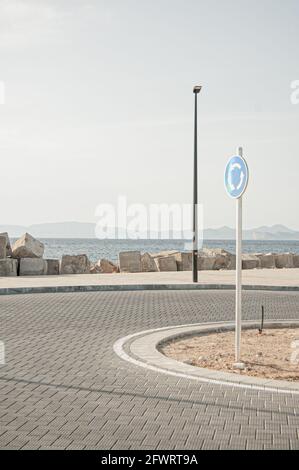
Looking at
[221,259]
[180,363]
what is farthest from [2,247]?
[180,363]

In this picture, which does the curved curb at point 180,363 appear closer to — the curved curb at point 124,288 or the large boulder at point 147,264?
the curved curb at point 124,288

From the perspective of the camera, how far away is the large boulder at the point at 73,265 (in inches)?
1101

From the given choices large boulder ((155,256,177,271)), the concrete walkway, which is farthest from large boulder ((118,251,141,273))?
the concrete walkway

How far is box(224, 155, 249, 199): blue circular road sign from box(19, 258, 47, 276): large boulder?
1751cm

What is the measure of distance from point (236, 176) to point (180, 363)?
253 centimetres

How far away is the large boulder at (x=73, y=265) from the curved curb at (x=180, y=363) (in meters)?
15.7

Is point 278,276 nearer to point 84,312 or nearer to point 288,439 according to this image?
point 84,312

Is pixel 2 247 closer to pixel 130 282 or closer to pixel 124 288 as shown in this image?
pixel 130 282

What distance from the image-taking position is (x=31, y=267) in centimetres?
2611

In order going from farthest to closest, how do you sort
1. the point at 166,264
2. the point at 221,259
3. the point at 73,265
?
1. the point at 221,259
2. the point at 166,264
3. the point at 73,265

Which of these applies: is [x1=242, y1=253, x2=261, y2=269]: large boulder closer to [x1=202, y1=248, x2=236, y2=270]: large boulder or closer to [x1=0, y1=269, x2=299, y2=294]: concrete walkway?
[x1=202, y1=248, x2=236, y2=270]: large boulder

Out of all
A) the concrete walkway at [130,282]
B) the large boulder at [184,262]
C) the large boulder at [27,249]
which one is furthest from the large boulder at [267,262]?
the large boulder at [27,249]
